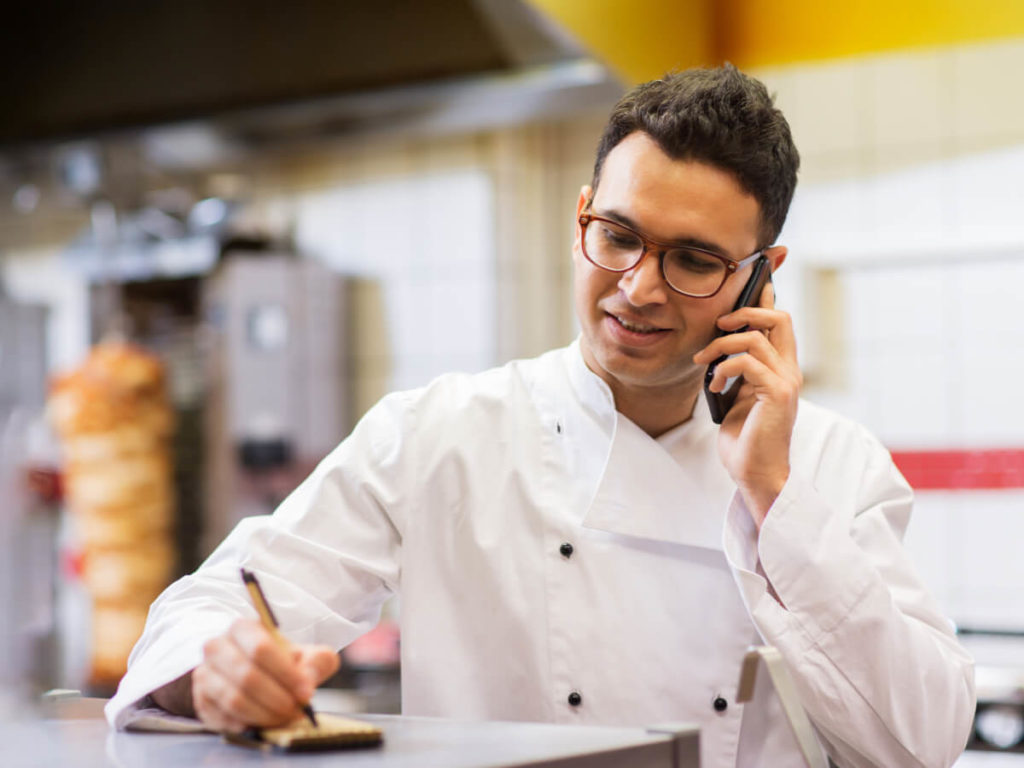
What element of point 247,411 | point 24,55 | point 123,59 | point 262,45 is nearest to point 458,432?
point 262,45

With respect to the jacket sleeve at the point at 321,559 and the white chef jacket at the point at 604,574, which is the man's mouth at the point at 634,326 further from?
the jacket sleeve at the point at 321,559

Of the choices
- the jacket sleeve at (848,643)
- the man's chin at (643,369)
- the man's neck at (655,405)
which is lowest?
the jacket sleeve at (848,643)

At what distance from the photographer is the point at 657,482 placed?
1.35 metres

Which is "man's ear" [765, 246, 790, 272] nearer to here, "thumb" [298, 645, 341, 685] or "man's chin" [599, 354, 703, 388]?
"man's chin" [599, 354, 703, 388]

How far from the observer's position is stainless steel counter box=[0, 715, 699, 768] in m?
0.73

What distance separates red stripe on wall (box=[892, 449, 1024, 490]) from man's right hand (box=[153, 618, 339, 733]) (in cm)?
237

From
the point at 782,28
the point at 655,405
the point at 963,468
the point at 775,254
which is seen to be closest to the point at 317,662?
the point at 655,405

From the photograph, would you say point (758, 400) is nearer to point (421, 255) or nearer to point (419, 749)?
point (419, 749)

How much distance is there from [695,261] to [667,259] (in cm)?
4

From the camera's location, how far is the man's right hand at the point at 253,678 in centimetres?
81

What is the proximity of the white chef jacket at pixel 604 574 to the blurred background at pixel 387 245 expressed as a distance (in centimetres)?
110

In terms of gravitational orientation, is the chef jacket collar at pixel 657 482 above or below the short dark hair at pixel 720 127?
below

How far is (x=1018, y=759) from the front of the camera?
235cm

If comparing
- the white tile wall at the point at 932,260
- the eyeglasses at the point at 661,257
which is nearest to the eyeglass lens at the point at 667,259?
the eyeglasses at the point at 661,257
